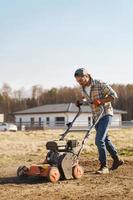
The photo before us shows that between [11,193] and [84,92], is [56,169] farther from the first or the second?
[84,92]

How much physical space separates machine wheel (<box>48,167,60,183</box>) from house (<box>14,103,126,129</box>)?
229ft

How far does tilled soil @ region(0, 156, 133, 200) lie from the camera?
22.4 feet

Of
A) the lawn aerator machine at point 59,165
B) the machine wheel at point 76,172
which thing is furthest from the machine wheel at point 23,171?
the machine wheel at point 76,172

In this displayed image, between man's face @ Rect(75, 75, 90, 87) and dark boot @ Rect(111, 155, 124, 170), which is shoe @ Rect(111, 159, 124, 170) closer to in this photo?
dark boot @ Rect(111, 155, 124, 170)

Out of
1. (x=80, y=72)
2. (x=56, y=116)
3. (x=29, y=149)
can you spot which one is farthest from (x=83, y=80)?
(x=56, y=116)

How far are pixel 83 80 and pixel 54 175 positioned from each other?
199 cm

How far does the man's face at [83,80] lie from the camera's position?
360 inches

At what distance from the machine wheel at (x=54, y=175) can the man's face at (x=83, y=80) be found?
6.06 ft

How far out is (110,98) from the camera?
358 inches

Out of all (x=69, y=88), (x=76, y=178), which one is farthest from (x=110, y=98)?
(x=69, y=88)

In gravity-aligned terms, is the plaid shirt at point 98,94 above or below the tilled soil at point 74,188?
above

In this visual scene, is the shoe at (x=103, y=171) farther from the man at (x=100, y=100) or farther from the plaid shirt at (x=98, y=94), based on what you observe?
the plaid shirt at (x=98, y=94)

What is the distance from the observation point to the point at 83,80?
9.18 m

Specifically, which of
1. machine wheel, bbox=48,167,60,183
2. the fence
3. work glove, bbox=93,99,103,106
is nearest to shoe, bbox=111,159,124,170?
work glove, bbox=93,99,103,106
